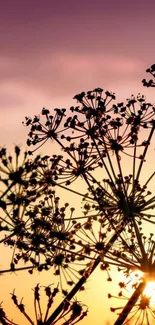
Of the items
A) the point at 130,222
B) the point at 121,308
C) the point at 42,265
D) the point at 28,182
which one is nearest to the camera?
the point at 28,182

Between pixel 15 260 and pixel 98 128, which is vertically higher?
pixel 98 128

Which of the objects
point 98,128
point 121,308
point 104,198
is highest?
point 98,128

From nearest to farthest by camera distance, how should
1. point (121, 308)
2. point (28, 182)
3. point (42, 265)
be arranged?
point (28, 182), point (121, 308), point (42, 265)

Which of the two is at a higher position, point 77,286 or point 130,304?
point 77,286

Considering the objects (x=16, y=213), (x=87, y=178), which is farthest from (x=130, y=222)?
(x=16, y=213)

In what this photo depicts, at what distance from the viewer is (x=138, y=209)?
16.3 m

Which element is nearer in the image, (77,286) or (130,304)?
(130,304)

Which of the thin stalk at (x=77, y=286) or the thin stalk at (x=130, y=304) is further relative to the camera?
the thin stalk at (x=77, y=286)

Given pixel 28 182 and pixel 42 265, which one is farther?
pixel 42 265

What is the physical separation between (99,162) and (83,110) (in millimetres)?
1533

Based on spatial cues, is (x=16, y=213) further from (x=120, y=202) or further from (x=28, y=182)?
(x=120, y=202)

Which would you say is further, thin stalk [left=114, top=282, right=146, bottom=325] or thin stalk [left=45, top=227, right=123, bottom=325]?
thin stalk [left=45, top=227, right=123, bottom=325]

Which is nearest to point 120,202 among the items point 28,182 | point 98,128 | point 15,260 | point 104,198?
point 104,198

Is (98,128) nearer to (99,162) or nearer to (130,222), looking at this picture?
(99,162)
